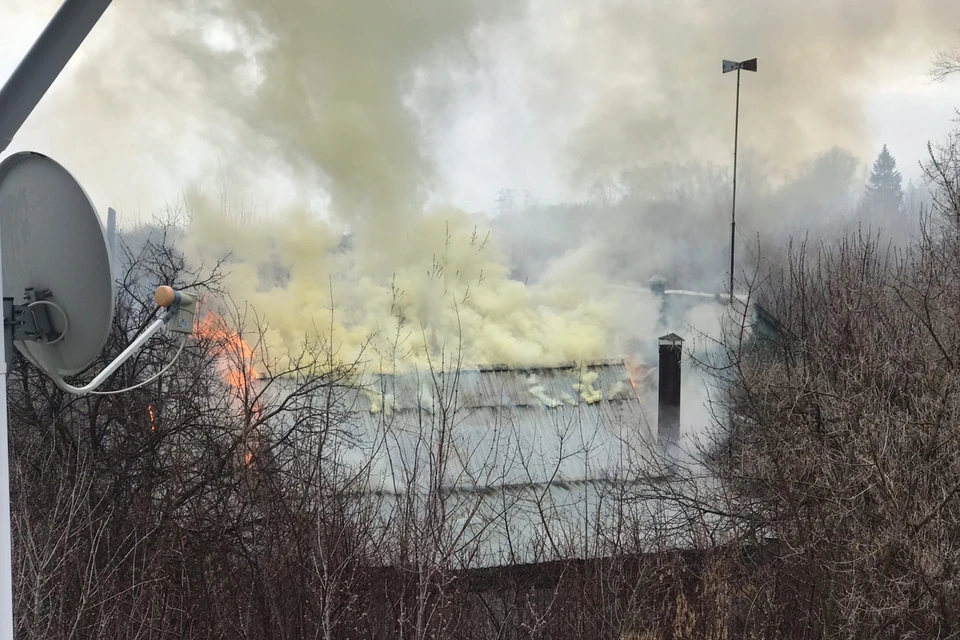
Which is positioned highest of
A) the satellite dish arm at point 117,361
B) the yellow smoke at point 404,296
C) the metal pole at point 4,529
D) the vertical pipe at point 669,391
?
the yellow smoke at point 404,296

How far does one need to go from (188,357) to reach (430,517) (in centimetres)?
698

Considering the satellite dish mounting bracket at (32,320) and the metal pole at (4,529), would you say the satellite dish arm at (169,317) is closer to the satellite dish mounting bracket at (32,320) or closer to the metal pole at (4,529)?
the satellite dish mounting bracket at (32,320)

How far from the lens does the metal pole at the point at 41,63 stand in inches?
66.7

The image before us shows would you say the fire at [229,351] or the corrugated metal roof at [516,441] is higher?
the fire at [229,351]

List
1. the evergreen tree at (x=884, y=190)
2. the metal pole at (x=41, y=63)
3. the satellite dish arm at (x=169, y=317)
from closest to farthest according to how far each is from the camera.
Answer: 1. the metal pole at (x=41, y=63)
2. the satellite dish arm at (x=169, y=317)
3. the evergreen tree at (x=884, y=190)

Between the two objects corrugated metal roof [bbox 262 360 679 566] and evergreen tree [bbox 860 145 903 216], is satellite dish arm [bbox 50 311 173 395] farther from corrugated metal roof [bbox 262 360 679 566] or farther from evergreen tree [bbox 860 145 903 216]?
evergreen tree [bbox 860 145 903 216]

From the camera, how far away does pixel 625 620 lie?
27.7ft

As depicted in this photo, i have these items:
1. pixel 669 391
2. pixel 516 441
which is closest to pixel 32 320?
pixel 516 441

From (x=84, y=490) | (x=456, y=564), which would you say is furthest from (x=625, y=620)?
(x=84, y=490)

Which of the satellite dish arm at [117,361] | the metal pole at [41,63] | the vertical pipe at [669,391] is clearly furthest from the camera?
the vertical pipe at [669,391]

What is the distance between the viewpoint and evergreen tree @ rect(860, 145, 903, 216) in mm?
14578

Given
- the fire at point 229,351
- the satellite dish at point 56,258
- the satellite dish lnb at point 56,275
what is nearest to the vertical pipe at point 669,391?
the fire at point 229,351

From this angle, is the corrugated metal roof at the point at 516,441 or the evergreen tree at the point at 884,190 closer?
the corrugated metal roof at the point at 516,441

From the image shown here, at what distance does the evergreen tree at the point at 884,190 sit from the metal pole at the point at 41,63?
15924 mm
